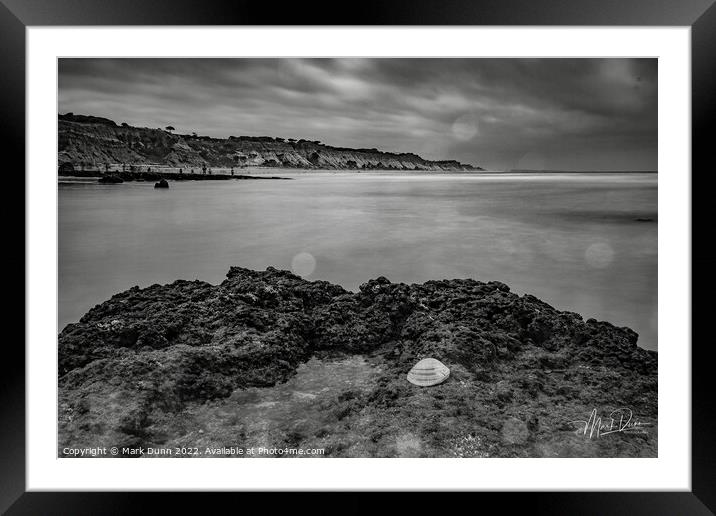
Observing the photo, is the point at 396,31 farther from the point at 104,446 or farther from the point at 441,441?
the point at 104,446

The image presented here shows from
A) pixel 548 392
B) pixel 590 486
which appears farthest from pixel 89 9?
pixel 590 486

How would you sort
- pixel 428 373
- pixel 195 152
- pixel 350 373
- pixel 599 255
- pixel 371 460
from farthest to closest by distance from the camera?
1. pixel 195 152
2. pixel 599 255
3. pixel 350 373
4. pixel 428 373
5. pixel 371 460

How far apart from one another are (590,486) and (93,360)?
300 centimetres

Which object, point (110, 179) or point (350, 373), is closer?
point (350, 373)

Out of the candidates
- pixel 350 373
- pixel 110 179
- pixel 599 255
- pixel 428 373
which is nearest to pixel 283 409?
pixel 350 373

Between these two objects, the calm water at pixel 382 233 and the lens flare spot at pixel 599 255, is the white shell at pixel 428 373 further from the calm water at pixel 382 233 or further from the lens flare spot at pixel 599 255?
the lens flare spot at pixel 599 255

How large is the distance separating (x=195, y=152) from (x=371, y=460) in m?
2.66

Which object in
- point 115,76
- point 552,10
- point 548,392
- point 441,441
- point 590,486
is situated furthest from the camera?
point 115,76

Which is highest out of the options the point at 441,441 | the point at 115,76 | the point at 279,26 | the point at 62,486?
the point at 115,76

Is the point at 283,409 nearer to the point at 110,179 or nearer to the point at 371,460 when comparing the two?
the point at 371,460

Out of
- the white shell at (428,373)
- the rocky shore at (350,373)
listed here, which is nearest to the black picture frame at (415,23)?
the rocky shore at (350,373)
